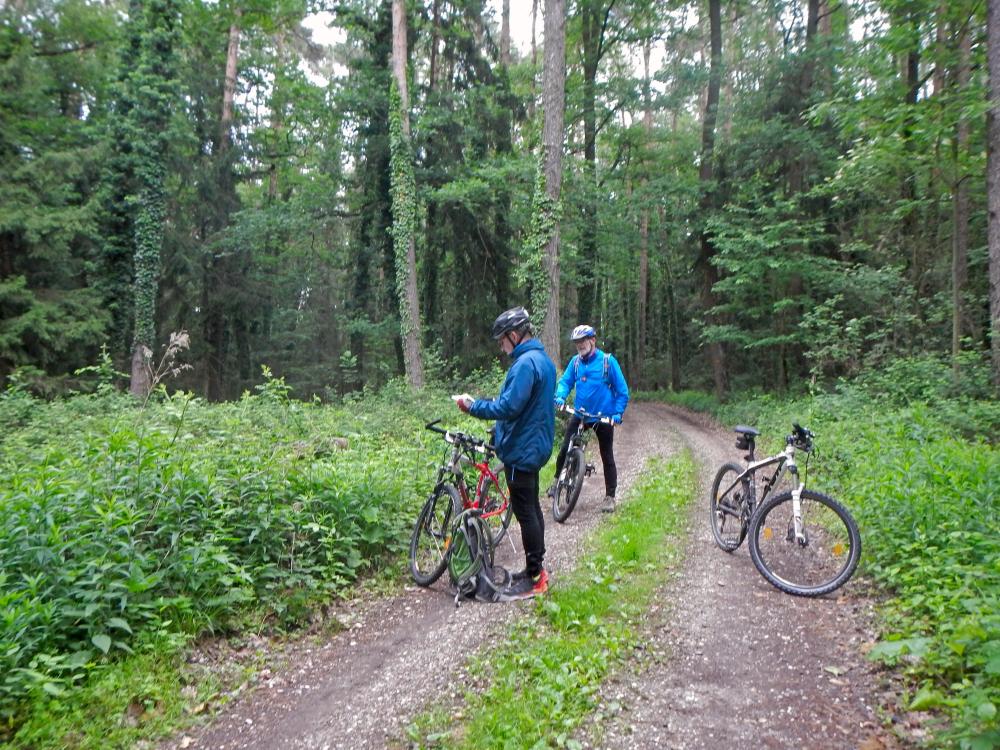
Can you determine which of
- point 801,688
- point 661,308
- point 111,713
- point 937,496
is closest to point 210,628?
point 111,713

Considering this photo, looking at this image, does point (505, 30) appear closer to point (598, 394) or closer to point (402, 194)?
point (402, 194)

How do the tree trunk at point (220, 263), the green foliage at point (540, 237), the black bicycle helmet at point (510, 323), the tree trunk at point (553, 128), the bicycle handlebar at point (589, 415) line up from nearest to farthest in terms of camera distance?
the black bicycle helmet at point (510, 323), the bicycle handlebar at point (589, 415), the tree trunk at point (553, 128), the green foliage at point (540, 237), the tree trunk at point (220, 263)

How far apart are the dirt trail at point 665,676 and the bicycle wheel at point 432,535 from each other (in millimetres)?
191

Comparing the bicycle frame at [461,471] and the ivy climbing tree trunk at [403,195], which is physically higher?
the ivy climbing tree trunk at [403,195]

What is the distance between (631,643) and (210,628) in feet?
8.96

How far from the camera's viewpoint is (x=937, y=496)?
16.9ft

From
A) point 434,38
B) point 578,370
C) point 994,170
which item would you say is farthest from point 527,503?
point 434,38

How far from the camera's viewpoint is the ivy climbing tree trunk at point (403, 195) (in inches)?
624

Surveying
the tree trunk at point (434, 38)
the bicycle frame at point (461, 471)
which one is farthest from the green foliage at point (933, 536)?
the tree trunk at point (434, 38)

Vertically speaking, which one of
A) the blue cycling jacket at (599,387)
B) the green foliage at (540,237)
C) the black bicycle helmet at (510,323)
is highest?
the green foliage at (540,237)

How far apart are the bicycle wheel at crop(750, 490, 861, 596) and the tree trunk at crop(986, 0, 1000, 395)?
6.20m

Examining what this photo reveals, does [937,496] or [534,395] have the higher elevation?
[534,395]

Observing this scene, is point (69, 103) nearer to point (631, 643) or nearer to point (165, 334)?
point (165, 334)

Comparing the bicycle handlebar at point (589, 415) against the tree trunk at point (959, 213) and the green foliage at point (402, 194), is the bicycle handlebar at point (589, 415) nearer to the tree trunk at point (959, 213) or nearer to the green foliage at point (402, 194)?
the tree trunk at point (959, 213)
